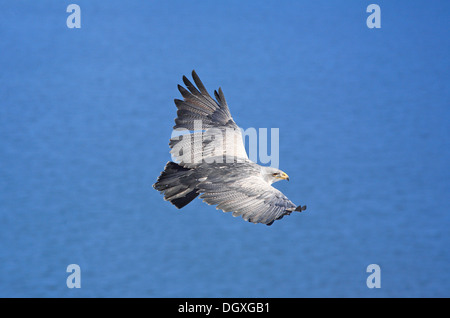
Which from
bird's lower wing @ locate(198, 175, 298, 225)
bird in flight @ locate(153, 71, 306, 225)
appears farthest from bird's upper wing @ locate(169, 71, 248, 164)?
bird's lower wing @ locate(198, 175, 298, 225)

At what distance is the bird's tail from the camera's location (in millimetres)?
5172

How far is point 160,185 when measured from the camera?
17.1 feet

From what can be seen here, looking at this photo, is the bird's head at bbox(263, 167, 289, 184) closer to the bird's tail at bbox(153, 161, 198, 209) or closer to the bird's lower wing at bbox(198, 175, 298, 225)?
the bird's lower wing at bbox(198, 175, 298, 225)

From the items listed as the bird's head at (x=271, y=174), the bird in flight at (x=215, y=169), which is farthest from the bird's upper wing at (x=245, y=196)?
the bird's head at (x=271, y=174)

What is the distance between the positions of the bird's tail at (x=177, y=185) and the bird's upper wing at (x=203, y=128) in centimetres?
13

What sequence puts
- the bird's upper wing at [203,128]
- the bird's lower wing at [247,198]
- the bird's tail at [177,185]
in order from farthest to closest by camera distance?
the bird's upper wing at [203,128] → the bird's tail at [177,185] → the bird's lower wing at [247,198]

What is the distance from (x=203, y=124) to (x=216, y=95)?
0.31 meters

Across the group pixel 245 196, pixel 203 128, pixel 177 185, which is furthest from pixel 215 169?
pixel 203 128

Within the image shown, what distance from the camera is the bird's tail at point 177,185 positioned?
5172 millimetres

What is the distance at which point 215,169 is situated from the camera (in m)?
5.11

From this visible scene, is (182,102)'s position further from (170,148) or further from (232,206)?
(232,206)

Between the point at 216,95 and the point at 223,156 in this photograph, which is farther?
the point at 216,95

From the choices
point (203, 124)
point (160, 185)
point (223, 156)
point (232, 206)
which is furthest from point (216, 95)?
point (232, 206)

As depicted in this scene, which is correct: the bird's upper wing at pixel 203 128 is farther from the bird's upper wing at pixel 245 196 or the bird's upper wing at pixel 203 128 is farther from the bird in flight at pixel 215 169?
the bird's upper wing at pixel 245 196
